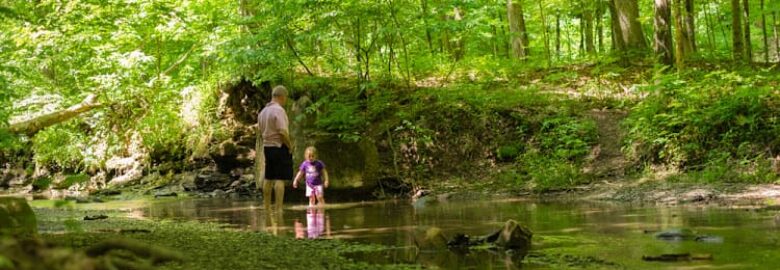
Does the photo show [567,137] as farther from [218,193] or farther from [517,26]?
[517,26]

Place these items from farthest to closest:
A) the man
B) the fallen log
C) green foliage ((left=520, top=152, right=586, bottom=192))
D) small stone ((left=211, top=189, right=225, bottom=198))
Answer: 1. the fallen log
2. small stone ((left=211, top=189, right=225, bottom=198))
3. green foliage ((left=520, top=152, right=586, bottom=192))
4. the man

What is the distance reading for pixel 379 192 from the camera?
15039mm

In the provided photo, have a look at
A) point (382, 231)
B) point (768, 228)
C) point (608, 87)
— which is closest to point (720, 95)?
point (608, 87)

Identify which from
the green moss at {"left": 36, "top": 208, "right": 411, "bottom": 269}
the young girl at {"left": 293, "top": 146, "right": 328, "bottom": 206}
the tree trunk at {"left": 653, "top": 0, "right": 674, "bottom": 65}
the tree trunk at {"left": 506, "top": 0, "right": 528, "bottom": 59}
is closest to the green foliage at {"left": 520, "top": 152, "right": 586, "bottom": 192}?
the young girl at {"left": 293, "top": 146, "right": 328, "bottom": 206}

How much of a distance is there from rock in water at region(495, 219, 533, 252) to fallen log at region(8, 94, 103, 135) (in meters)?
17.2

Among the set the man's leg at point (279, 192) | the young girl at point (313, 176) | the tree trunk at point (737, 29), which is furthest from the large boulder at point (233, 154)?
the tree trunk at point (737, 29)

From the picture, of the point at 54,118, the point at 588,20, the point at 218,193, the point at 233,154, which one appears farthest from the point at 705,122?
the point at 54,118

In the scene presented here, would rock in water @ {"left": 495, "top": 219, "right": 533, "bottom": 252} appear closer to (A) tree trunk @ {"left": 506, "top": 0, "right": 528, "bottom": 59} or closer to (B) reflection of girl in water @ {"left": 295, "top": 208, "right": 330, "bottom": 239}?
(B) reflection of girl in water @ {"left": 295, "top": 208, "right": 330, "bottom": 239}

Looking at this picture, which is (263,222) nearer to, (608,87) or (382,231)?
(382,231)

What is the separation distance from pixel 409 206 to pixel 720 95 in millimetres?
6650

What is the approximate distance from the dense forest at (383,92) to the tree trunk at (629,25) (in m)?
0.05

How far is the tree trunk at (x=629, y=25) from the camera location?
2022cm

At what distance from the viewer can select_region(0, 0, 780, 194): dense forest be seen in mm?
13617

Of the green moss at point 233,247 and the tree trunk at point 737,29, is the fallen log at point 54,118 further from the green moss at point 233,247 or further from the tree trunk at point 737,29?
the tree trunk at point 737,29
